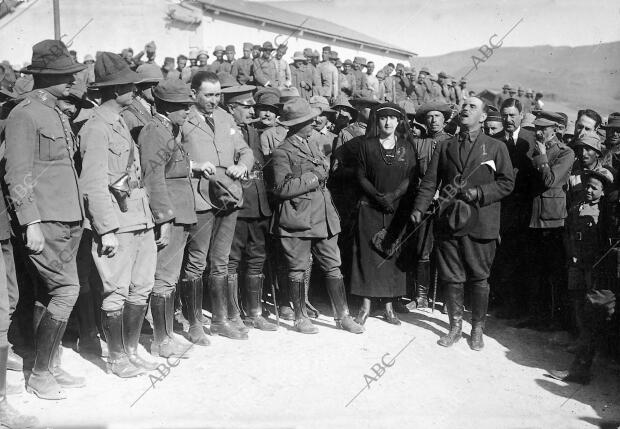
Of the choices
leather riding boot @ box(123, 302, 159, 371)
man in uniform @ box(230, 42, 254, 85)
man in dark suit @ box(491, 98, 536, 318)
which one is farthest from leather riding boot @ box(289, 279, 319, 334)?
man in uniform @ box(230, 42, 254, 85)

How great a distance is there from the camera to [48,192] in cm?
450

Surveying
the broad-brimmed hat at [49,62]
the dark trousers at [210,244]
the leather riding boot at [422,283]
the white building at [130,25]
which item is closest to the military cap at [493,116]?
the leather riding boot at [422,283]

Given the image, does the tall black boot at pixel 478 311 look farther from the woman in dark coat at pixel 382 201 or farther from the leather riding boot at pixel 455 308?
the woman in dark coat at pixel 382 201

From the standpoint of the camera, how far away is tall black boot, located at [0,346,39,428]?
403cm

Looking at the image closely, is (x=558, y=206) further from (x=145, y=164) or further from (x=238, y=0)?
(x=238, y=0)

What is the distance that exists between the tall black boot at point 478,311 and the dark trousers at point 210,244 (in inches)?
96.0

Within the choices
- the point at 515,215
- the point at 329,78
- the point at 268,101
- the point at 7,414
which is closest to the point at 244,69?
the point at 329,78

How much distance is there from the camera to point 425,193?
20.6 ft

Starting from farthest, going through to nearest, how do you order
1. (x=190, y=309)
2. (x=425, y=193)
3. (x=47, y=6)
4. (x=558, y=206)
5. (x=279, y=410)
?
(x=47, y=6), (x=558, y=206), (x=425, y=193), (x=190, y=309), (x=279, y=410)

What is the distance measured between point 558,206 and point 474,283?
4.64ft

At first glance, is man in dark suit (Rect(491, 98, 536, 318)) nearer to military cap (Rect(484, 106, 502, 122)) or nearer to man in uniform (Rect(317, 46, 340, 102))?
military cap (Rect(484, 106, 502, 122))

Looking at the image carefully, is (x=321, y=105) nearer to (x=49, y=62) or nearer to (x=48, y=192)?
(x=49, y=62)

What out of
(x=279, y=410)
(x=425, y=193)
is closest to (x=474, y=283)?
(x=425, y=193)

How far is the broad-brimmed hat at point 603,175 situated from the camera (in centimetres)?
525
